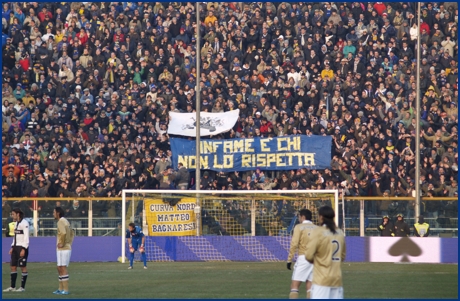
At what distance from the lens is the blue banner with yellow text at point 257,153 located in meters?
33.5

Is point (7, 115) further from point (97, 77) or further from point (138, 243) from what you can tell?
point (138, 243)

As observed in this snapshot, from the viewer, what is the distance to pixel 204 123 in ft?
115

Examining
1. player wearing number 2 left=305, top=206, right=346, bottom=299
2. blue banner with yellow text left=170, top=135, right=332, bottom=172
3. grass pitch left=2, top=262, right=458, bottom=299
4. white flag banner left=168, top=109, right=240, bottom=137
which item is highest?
white flag banner left=168, top=109, right=240, bottom=137

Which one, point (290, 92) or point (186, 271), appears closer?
point (186, 271)

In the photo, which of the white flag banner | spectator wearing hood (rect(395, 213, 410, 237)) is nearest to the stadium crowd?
the white flag banner

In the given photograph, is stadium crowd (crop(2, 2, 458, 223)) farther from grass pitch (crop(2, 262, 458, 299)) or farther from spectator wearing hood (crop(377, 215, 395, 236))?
grass pitch (crop(2, 262, 458, 299))

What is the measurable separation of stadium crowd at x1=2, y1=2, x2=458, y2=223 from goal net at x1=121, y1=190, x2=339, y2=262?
0.68 m

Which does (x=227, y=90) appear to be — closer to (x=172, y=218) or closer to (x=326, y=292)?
(x=172, y=218)

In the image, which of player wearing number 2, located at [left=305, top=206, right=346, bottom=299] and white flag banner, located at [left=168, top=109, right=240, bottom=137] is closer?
player wearing number 2, located at [left=305, top=206, right=346, bottom=299]

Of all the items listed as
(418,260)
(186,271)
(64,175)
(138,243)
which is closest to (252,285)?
(186,271)

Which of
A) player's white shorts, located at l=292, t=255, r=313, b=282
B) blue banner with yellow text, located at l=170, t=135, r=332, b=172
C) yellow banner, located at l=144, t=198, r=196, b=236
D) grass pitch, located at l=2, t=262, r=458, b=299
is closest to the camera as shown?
player's white shorts, located at l=292, t=255, r=313, b=282

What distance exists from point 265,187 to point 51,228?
7080 mm

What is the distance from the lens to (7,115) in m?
35.3

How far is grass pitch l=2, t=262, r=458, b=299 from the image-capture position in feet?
65.3
